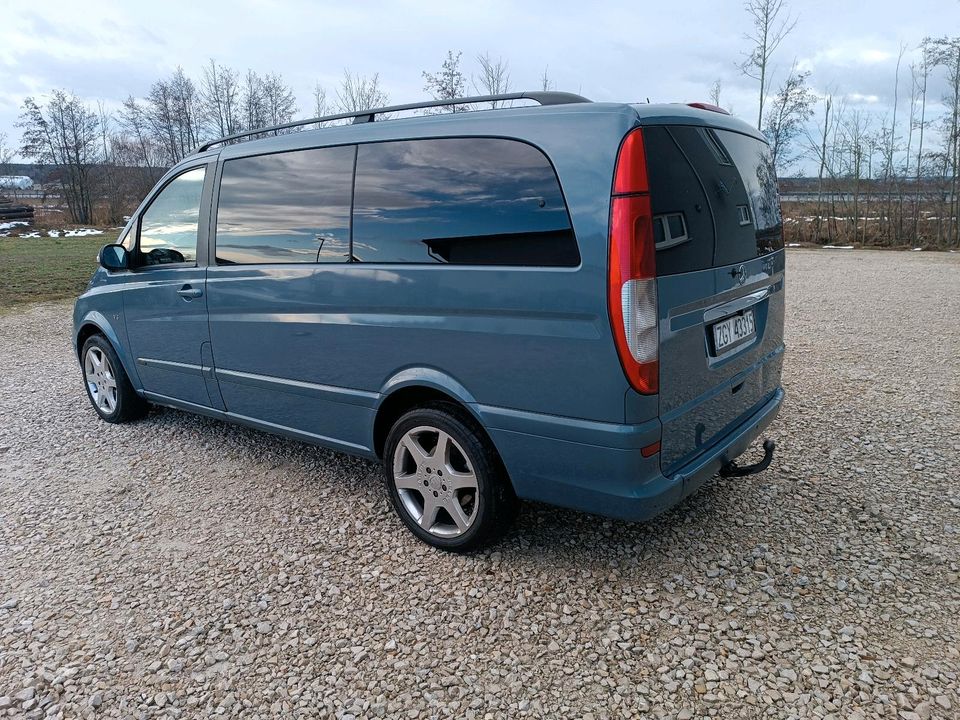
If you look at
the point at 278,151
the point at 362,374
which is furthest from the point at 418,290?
the point at 278,151

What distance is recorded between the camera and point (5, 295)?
1162 centimetres

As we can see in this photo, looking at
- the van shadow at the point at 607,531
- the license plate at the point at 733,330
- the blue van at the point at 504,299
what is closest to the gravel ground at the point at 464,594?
the van shadow at the point at 607,531

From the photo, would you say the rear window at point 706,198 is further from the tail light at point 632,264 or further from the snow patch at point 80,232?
the snow patch at point 80,232

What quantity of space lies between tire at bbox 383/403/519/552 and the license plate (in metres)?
1.01

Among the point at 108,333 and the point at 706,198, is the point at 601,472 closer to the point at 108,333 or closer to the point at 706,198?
the point at 706,198

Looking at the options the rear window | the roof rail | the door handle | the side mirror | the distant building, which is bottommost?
the door handle

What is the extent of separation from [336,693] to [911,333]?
25.0ft

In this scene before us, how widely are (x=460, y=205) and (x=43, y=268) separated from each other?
49.5 feet

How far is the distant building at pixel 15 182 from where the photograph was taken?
32219 millimetres

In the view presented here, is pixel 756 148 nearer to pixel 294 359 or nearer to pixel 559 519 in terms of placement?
pixel 559 519

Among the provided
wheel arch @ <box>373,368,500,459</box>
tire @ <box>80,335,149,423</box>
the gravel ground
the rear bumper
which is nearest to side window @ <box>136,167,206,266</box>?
tire @ <box>80,335,149,423</box>

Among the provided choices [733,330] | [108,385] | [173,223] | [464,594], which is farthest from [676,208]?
[108,385]

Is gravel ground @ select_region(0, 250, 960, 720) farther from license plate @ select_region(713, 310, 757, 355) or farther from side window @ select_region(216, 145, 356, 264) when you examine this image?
side window @ select_region(216, 145, 356, 264)

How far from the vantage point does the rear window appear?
2422 mm
